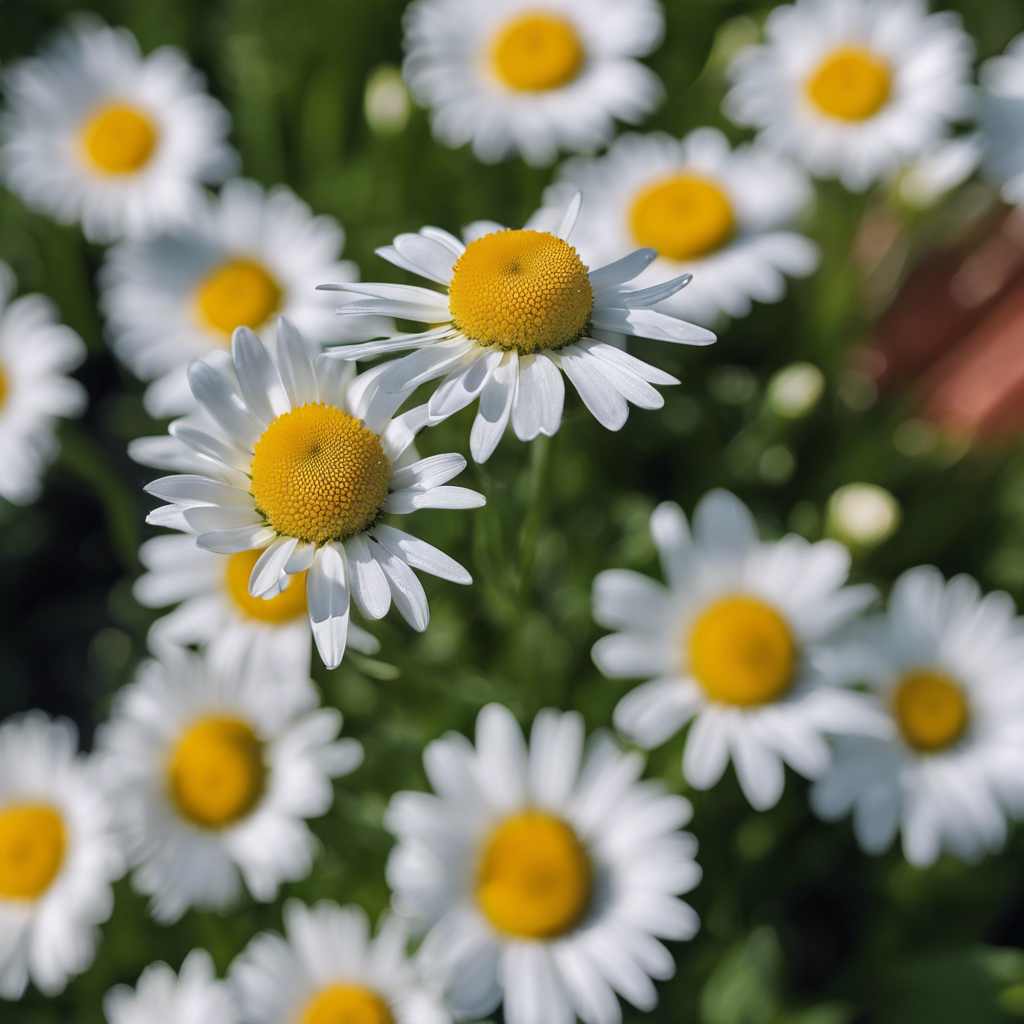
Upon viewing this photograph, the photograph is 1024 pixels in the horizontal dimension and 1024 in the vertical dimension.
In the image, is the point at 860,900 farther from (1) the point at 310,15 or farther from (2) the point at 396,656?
(1) the point at 310,15

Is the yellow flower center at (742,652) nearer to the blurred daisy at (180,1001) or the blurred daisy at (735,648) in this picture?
the blurred daisy at (735,648)

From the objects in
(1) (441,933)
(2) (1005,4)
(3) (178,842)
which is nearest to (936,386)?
(2) (1005,4)

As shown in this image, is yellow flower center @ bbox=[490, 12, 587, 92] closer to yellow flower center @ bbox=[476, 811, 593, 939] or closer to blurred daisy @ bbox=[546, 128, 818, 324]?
blurred daisy @ bbox=[546, 128, 818, 324]

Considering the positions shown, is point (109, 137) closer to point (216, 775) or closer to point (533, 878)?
point (216, 775)

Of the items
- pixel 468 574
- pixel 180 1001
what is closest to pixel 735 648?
pixel 468 574

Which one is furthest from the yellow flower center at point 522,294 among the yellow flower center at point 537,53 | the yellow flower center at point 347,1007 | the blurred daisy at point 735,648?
the yellow flower center at point 537,53

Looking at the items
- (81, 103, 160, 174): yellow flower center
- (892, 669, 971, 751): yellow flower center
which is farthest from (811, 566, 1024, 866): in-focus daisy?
(81, 103, 160, 174): yellow flower center
